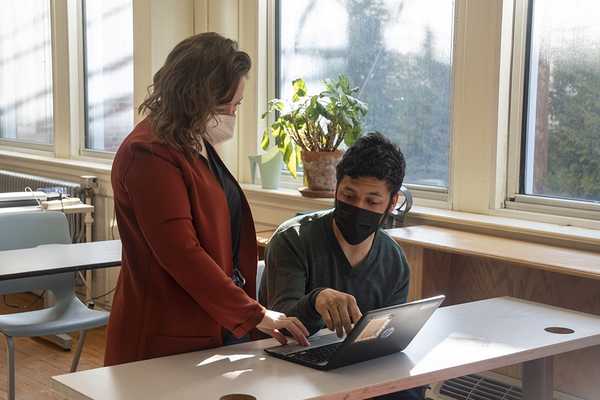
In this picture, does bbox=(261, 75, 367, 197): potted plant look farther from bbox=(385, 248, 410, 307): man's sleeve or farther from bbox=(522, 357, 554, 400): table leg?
bbox=(522, 357, 554, 400): table leg

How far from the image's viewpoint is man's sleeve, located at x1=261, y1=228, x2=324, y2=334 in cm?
219

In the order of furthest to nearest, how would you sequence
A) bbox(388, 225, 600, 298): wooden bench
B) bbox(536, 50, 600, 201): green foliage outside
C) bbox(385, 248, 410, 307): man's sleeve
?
bbox(536, 50, 600, 201): green foliage outside, bbox(388, 225, 600, 298): wooden bench, bbox(385, 248, 410, 307): man's sleeve

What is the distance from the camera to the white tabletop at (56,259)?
306cm

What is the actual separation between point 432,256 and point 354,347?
1.36 meters

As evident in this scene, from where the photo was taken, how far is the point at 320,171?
151 inches

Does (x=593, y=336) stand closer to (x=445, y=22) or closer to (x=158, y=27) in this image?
(x=445, y=22)

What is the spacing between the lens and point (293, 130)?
12.7ft

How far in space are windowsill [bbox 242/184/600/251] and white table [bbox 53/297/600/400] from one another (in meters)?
0.57

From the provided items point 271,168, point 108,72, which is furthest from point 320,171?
point 108,72

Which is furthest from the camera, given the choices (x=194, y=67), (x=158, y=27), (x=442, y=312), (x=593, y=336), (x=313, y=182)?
(x=158, y=27)

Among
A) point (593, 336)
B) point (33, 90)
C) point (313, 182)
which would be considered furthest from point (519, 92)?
point (33, 90)

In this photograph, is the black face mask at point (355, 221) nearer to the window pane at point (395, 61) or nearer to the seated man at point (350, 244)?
the seated man at point (350, 244)

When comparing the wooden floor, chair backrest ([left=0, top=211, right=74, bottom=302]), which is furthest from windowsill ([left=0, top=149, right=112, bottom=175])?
chair backrest ([left=0, top=211, right=74, bottom=302])

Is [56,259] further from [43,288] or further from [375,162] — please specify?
[375,162]
